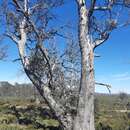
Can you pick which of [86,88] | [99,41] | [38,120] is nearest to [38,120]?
[38,120]

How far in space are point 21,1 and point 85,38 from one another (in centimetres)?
245

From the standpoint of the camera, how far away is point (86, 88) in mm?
7590

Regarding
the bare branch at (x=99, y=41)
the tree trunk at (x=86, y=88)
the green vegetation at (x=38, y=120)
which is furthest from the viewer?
the green vegetation at (x=38, y=120)

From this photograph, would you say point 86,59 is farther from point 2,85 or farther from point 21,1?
point 2,85

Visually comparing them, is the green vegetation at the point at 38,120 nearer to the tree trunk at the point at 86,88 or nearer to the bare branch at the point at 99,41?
the bare branch at the point at 99,41

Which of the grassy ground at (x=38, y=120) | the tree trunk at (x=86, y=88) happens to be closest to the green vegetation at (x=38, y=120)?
the grassy ground at (x=38, y=120)

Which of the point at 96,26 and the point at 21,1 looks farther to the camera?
the point at 21,1

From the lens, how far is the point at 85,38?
7871 millimetres

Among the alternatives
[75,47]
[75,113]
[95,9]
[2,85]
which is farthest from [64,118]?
[2,85]

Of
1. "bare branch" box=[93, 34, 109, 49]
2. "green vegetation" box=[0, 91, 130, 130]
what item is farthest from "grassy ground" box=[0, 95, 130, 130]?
"bare branch" box=[93, 34, 109, 49]

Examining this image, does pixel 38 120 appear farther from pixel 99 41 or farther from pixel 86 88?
pixel 86 88

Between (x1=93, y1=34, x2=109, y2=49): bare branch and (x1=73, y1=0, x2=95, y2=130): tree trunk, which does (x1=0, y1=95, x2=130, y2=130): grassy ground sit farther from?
(x1=73, y1=0, x2=95, y2=130): tree trunk

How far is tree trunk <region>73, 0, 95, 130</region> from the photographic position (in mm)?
7520

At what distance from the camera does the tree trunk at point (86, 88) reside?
7.52 m
